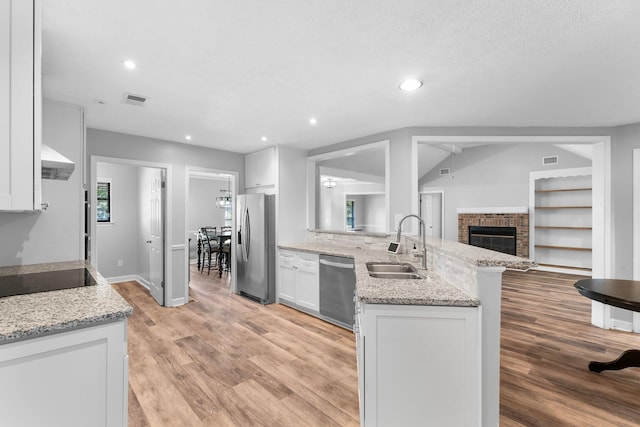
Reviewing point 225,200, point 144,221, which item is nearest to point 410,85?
point 144,221

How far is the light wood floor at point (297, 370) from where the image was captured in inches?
75.0

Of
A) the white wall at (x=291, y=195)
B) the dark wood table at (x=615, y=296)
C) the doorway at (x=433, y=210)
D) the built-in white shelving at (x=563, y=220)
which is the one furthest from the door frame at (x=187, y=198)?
the built-in white shelving at (x=563, y=220)

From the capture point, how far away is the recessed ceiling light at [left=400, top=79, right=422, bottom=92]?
2.23 m

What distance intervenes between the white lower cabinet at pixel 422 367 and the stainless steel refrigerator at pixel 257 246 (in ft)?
9.38

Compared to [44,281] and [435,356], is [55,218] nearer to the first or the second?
[44,281]

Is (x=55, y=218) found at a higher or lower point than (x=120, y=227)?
higher

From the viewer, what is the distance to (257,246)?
431 cm

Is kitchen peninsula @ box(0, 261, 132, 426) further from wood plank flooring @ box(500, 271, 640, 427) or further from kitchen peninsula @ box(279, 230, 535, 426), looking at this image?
wood plank flooring @ box(500, 271, 640, 427)

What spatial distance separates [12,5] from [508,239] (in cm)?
819

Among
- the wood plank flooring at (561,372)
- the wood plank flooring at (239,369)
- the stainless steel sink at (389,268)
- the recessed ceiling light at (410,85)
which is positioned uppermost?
the recessed ceiling light at (410,85)

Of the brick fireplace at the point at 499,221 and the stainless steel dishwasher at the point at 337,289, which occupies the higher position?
the brick fireplace at the point at 499,221

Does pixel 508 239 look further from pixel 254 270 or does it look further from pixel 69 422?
pixel 69 422

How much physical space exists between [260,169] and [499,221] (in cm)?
584

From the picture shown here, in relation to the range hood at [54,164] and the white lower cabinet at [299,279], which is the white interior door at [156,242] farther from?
the range hood at [54,164]
